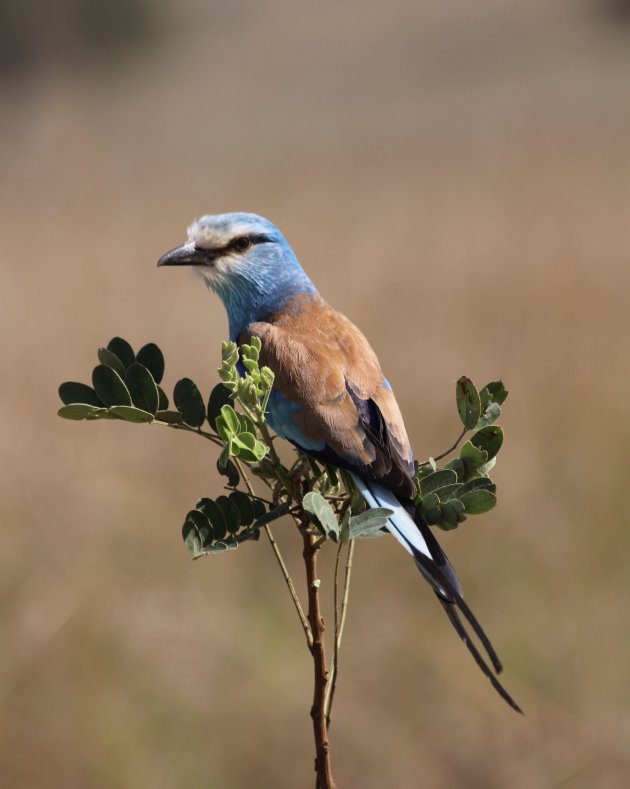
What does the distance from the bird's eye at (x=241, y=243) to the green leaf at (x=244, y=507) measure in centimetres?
105

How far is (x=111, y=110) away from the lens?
16094 mm

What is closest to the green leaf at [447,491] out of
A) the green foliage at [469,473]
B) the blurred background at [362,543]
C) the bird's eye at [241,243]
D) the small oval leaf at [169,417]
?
the green foliage at [469,473]

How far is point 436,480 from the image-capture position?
162 cm

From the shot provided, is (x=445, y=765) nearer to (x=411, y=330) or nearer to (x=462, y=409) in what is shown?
Answer: (x=462, y=409)

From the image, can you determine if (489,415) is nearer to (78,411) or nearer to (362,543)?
(78,411)

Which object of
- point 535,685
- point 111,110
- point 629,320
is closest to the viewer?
point 535,685

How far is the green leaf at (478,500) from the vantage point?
1.47 meters

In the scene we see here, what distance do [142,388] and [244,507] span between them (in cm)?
27

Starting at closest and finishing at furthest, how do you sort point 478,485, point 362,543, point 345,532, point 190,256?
1. point 345,532
2. point 478,485
3. point 190,256
4. point 362,543

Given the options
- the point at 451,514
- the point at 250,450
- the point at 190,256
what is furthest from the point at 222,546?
the point at 190,256

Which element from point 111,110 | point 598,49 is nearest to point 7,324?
point 111,110

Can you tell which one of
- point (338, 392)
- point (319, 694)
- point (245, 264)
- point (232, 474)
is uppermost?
point (245, 264)

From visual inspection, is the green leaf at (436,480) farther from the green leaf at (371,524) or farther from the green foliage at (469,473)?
→ the green leaf at (371,524)

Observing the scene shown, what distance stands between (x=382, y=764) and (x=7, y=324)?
3.56m
